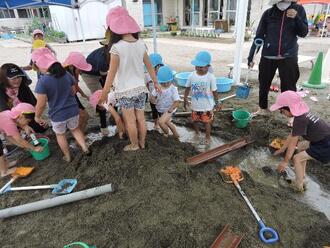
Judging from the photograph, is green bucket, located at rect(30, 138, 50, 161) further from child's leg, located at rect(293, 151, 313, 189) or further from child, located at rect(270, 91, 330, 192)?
child's leg, located at rect(293, 151, 313, 189)

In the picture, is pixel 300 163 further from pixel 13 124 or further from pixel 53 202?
pixel 13 124

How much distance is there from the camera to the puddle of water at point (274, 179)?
114 inches

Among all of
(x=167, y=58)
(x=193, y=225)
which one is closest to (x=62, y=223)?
(x=193, y=225)

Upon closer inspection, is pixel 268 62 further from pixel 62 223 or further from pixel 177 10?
pixel 177 10

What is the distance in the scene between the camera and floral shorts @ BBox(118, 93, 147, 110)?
3.24m

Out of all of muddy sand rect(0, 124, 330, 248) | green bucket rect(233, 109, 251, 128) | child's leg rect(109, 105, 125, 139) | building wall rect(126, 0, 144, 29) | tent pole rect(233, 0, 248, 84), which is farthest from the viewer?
building wall rect(126, 0, 144, 29)

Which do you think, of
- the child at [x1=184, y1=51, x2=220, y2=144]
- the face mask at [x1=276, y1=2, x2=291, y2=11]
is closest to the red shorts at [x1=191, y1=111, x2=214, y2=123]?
the child at [x1=184, y1=51, x2=220, y2=144]

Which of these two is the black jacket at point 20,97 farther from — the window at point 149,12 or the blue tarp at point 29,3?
the window at point 149,12

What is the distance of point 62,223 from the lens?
267cm

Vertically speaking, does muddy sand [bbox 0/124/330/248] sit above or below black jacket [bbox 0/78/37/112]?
below

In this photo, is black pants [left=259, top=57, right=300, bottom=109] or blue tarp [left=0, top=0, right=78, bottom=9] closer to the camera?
black pants [left=259, top=57, right=300, bottom=109]

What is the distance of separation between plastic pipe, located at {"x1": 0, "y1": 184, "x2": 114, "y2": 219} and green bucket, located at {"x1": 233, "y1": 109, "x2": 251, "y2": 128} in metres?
2.59

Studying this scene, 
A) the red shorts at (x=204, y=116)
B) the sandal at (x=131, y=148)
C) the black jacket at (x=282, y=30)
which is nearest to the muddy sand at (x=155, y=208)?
the sandal at (x=131, y=148)

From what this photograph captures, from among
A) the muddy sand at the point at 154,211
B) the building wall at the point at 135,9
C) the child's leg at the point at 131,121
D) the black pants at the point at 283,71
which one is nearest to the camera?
the muddy sand at the point at 154,211
